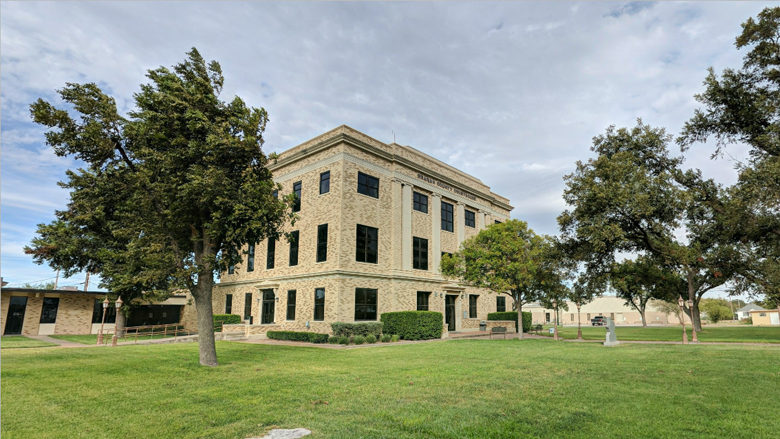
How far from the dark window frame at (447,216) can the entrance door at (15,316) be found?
3193cm

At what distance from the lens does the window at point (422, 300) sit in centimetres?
3061

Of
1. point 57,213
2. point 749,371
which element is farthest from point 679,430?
point 57,213

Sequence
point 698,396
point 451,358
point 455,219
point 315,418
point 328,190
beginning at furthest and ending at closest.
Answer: point 455,219, point 328,190, point 451,358, point 698,396, point 315,418

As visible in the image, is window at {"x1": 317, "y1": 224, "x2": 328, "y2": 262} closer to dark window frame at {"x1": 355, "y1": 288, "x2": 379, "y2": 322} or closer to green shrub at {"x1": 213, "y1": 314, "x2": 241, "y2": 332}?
dark window frame at {"x1": 355, "y1": 288, "x2": 379, "y2": 322}

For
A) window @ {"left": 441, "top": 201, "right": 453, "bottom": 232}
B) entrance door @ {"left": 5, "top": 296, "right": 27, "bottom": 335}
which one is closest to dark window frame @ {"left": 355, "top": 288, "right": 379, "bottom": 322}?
window @ {"left": 441, "top": 201, "right": 453, "bottom": 232}

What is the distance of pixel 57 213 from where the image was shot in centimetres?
2794

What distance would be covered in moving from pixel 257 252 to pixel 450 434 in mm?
29421

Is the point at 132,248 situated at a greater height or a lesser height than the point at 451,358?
greater

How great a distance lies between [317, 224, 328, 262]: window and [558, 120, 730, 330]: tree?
1428cm

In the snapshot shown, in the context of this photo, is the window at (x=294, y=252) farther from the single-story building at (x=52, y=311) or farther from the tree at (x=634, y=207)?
the tree at (x=634, y=207)

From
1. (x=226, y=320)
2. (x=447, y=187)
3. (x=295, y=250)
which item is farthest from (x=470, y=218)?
(x=226, y=320)

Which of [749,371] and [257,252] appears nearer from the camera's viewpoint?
[749,371]

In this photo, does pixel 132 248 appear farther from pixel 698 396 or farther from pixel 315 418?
pixel 698 396

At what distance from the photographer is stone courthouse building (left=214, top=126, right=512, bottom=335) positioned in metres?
26.4
